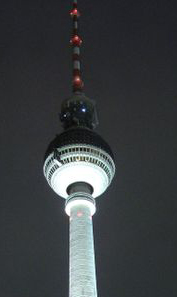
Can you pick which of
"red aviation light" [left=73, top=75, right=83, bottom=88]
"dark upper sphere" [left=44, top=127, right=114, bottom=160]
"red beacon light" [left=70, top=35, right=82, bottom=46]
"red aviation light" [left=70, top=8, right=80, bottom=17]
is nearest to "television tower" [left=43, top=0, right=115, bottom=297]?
"dark upper sphere" [left=44, top=127, right=114, bottom=160]

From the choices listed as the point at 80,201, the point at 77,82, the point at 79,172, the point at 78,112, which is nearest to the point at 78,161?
the point at 79,172

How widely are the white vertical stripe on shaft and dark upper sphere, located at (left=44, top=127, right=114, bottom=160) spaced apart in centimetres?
1010

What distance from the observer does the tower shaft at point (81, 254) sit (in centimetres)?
6134

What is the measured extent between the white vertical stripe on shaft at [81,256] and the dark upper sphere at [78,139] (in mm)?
10099

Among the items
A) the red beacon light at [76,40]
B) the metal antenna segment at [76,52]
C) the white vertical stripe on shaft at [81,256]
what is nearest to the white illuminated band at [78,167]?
the white vertical stripe on shaft at [81,256]

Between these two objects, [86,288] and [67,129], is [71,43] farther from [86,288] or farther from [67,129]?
[86,288]

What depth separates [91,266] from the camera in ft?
210

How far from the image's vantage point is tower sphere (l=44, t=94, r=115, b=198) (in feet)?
240

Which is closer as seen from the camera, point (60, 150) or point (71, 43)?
point (60, 150)

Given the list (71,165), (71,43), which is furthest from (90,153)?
(71,43)

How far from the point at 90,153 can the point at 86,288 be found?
21309 millimetres

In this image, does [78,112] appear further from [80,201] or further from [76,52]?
[80,201]

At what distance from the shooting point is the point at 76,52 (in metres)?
92.1

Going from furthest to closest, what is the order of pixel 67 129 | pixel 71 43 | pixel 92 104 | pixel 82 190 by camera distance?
pixel 71 43, pixel 92 104, pixel 67 129, pixel 82 190
